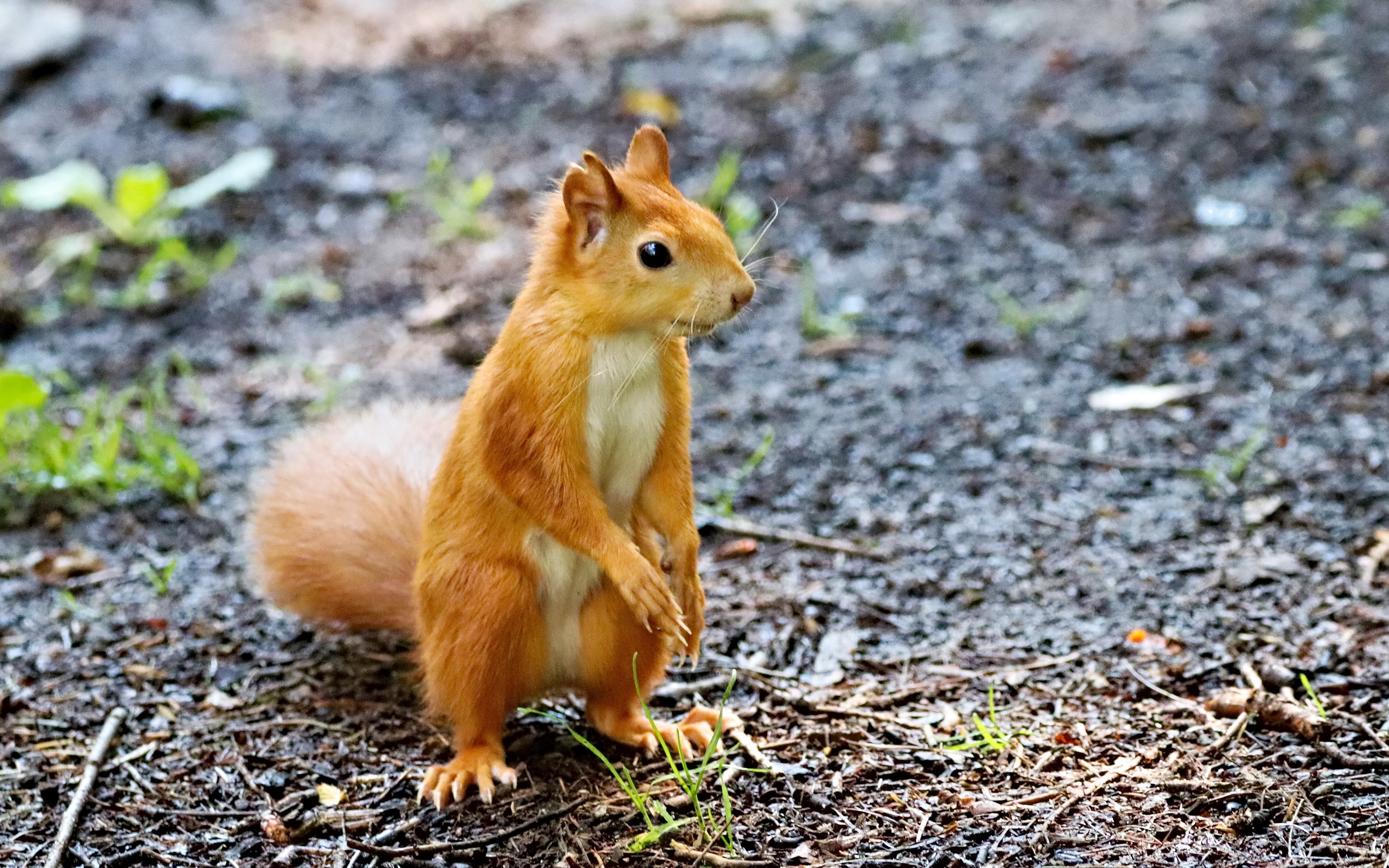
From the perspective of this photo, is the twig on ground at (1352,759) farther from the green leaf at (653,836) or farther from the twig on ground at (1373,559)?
the green leaf at (653,836)

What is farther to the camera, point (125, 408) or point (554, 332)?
point (125, 408)

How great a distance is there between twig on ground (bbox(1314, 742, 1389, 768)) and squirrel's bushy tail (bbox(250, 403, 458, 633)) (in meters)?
1.61

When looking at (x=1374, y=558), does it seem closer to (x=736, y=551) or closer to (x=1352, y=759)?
(x=1352, y=759)

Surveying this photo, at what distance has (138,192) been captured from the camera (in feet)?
17.2

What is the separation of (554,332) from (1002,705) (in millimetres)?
1107

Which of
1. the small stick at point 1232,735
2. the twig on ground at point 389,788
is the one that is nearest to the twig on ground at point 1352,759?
the small stick at point 1232,735

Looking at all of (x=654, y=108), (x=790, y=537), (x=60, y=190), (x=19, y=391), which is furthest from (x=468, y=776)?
(x=654, y=108)

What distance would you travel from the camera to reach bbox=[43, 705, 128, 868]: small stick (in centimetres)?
234

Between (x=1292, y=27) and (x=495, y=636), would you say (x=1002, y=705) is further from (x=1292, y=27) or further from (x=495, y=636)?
(x=1292, y=27)

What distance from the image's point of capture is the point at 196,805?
2.50 m

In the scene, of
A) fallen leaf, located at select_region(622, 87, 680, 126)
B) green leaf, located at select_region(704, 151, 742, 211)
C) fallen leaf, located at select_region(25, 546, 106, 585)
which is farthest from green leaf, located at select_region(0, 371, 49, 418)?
fallen leaf, located at select_region(622, 87, 680, 126)

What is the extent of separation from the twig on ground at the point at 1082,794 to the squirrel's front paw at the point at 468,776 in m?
0.86

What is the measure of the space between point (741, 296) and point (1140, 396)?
83.8 inches

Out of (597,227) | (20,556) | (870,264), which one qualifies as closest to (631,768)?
(597,227)
